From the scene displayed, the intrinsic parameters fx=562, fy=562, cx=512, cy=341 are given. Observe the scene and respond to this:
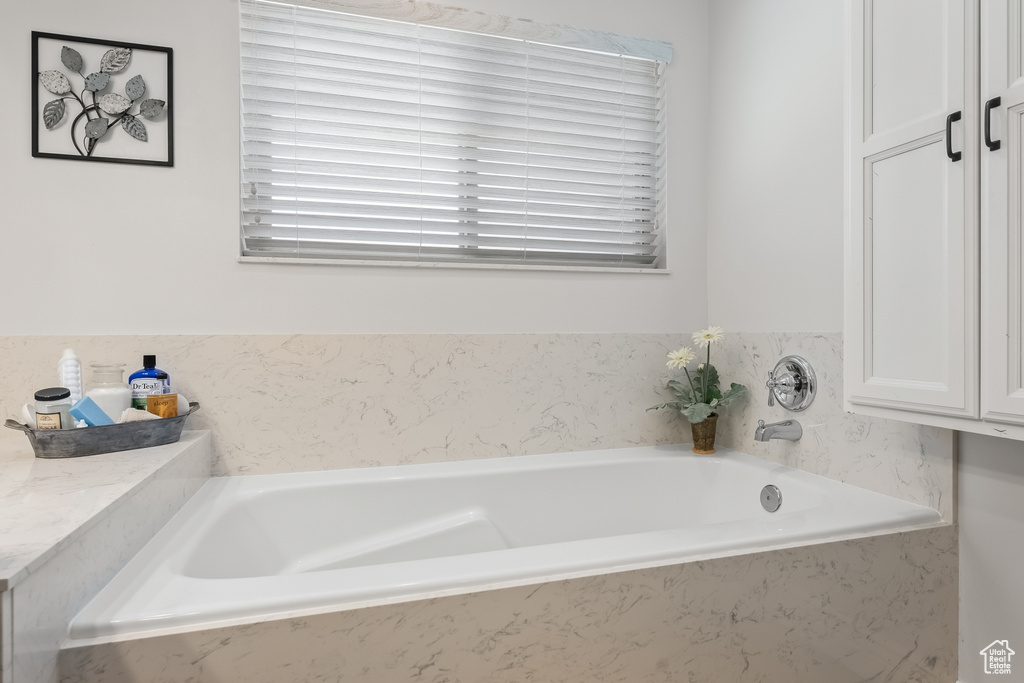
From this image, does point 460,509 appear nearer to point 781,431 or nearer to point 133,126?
point 781,431

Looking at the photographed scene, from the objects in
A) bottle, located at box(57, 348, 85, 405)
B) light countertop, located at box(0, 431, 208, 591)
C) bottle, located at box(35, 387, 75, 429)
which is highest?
bottle, located at box(57, 348, 85, 405)

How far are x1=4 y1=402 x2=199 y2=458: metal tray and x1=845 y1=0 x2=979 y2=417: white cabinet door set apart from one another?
173 centimetres

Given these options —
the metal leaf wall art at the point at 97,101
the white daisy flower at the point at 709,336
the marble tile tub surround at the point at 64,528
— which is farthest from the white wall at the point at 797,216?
the metal leaf wall art at the point at 97,101

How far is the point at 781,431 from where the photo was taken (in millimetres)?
1759

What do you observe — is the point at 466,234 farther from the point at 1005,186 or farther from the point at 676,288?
the point at 1005,186

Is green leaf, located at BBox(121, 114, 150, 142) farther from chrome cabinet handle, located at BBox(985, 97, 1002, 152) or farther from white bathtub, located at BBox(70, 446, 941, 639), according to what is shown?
chrome cabinet handle, located at BBox(985, 97, 1002, 152)

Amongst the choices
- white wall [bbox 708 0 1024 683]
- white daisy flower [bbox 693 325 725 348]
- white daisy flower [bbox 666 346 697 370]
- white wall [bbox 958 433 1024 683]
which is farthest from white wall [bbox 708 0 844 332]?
white wall [bbox 958 433 1024 683]

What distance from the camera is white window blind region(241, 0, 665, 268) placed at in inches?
70.0

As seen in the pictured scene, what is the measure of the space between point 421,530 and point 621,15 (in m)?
1.94

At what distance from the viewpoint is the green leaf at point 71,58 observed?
1.58 metres

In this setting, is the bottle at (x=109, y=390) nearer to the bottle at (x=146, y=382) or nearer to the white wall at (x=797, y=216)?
the bottle at (x=146, y=382)

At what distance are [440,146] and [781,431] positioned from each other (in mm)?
1452

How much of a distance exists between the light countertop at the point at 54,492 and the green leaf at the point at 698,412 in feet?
5.04

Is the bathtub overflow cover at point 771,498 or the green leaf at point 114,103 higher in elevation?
the green leaf at point 114,103
